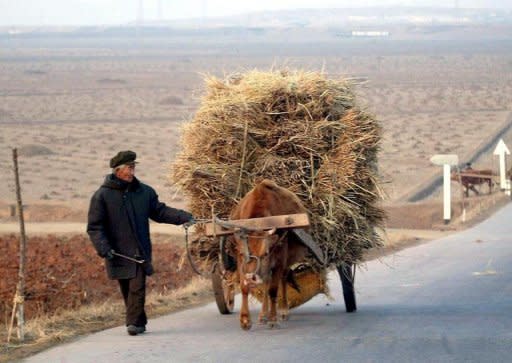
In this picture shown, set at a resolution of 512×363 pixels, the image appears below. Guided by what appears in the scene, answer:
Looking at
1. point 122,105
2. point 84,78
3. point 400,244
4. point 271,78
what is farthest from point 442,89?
point 271,78

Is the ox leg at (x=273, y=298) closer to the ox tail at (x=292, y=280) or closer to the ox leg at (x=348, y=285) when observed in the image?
the ox tail at (x=292, y=280)

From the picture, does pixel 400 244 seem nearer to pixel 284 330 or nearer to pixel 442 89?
pixel 284 330

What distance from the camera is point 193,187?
13.9 m

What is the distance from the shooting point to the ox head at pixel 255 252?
1250 cm

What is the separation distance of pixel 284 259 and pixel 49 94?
265 feet

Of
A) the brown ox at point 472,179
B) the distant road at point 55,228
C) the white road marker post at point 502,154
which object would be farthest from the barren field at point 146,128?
the distant road at point 55,228

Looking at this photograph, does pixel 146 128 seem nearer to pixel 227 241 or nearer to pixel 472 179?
pixel 472 179

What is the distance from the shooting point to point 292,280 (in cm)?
1373

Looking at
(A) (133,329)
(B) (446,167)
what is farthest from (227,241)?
(B) (446,167)

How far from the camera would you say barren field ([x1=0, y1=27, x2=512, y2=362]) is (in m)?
22.3

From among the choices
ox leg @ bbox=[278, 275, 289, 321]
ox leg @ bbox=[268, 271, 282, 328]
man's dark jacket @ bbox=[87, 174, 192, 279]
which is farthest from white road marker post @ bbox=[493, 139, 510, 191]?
man's dark jacket @ bbox=[87, 174, 192, 279]

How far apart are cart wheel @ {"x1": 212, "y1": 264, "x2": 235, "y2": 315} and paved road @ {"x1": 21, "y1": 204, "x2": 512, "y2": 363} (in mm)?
129

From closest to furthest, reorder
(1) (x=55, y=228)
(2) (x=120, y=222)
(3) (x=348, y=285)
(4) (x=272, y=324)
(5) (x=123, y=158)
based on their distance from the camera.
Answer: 1. (5) (x=123, y=158)
2. (2) (x=120, y=222)
3. (4) (x=272, y=324)
4. (3) (x=348, y=285)
5. (1) (x=55, y=228)

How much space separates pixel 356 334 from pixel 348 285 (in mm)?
2092
